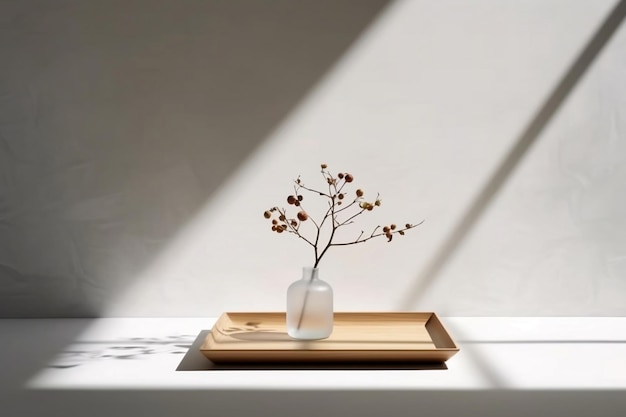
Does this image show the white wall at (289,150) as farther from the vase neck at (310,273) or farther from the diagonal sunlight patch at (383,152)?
the vase neck at (310,273)

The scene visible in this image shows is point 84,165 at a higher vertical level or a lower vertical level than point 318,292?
higher

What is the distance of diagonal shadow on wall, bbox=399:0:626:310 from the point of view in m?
2.09

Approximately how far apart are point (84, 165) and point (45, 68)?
11.4 inches

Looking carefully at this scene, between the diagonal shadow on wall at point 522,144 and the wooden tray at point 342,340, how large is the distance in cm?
21

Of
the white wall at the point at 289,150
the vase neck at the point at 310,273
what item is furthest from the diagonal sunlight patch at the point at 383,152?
the vase neck at the point at 310,273

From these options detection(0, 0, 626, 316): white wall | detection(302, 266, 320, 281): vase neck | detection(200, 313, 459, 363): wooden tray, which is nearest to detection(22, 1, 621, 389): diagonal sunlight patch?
detection(0, 0, 626, 316): white wall

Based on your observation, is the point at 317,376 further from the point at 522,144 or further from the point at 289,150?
the point at 522,144

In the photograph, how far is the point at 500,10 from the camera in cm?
207

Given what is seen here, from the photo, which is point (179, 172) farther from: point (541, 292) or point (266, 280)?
point (541, 292)

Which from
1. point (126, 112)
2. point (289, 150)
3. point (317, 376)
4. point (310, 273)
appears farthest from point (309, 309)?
point (126, 112)

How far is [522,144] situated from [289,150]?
0.66m

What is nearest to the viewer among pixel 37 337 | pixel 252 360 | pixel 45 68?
pixel 252 360

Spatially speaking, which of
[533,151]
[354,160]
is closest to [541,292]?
[533,151]

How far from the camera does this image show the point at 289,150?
2084 mm
